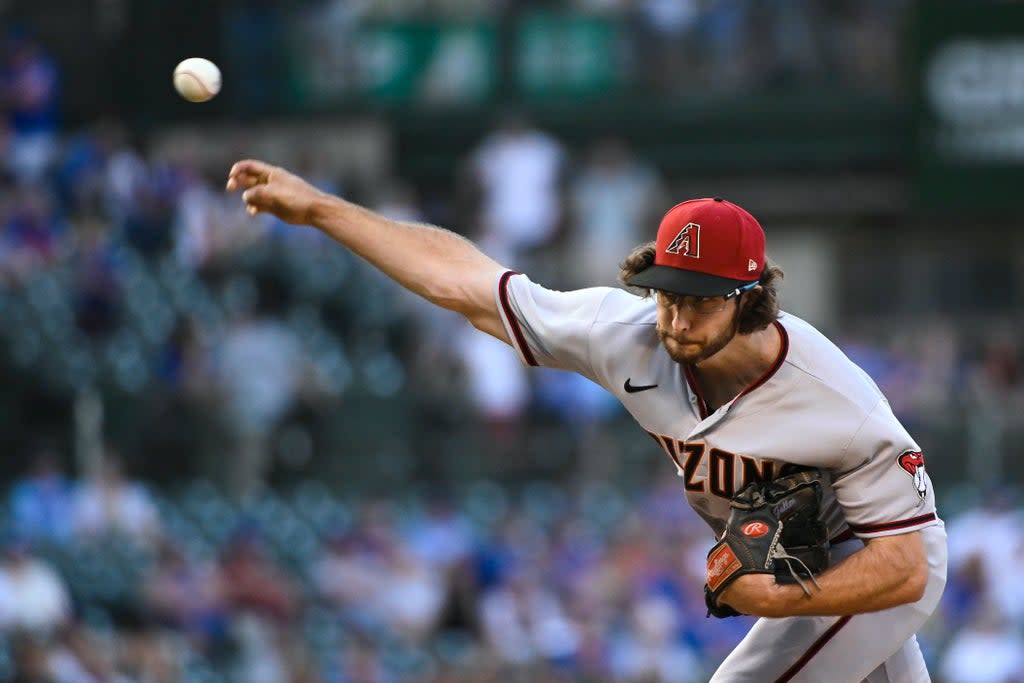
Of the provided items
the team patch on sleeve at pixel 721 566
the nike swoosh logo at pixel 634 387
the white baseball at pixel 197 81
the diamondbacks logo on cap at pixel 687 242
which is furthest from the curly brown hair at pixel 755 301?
the white baseball at pixel 197 81

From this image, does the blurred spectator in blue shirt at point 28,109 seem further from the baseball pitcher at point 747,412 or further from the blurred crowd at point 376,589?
the baseball pitcher at point 747,412

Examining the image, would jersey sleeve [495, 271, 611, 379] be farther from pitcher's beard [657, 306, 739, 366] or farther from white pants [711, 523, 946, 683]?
white pants [711, 523, 946, 683]

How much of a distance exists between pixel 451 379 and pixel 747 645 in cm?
727

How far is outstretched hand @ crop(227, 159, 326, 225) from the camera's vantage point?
4410 millimetres

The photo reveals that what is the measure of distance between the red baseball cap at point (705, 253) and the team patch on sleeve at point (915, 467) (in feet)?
1.79

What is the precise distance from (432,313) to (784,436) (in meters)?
8.13

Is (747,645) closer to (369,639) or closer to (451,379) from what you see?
(369,639)

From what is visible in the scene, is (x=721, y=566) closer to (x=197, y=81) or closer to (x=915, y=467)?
(x=915, y=467)

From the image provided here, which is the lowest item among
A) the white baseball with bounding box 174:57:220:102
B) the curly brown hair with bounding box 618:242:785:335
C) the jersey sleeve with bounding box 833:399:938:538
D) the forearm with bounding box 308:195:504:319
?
the jersey sleeve with bounding box 833:399:938:538

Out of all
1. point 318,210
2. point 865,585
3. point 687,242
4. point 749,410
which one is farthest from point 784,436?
point 318,210

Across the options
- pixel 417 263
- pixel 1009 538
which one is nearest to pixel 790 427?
pixel 417 263

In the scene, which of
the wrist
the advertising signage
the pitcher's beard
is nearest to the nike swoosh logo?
the pitcher's beard

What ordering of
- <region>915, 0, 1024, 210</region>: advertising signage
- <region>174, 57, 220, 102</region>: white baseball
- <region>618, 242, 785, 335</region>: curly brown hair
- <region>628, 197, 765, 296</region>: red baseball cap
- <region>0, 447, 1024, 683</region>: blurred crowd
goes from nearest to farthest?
<region>628, 197, 765, 296</region>: red baseball cap → <region>618, 242, 785, 335</region>: curly brown hair → <region>174, 57, 220, 102</region>: white baseball → <region>0, 447, 1024, 683</region>: blurred crowd → <region>915, 0, 1024, 210</region>: advertising signage

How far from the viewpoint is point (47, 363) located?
10.9m
